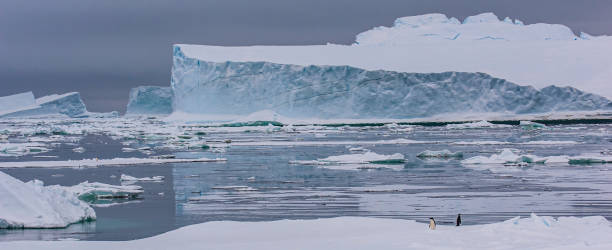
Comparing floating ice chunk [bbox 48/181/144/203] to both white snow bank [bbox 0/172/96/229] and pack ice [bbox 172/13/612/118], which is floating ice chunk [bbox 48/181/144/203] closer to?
white snow bank [bbox 0/172/96/229]

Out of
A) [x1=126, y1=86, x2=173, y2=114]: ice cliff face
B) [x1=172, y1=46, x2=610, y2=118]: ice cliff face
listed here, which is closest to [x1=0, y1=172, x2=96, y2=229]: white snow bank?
[x1=172, y1=46, x2=610, y2=118]: ice cliff face

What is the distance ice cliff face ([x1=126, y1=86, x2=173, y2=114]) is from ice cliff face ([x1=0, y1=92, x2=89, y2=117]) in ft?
17.5

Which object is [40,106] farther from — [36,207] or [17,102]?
[36,207]

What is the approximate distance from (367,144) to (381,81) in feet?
49.6

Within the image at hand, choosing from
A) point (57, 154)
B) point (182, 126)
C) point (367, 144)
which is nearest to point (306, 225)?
point (57, 154)

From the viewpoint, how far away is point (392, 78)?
123 feet

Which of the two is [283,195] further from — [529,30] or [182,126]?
[529,30]

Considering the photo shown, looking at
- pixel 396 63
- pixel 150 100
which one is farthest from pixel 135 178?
pixel 150 100

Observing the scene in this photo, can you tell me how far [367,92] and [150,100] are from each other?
3092 centimetres

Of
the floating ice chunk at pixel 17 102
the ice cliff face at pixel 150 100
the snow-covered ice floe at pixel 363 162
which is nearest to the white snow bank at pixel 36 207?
the snow-covered ice floe at pixel 363 162

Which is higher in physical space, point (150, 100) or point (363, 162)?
point (150, 100)

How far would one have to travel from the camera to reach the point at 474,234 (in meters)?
6.44

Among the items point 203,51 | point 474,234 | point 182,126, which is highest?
point 203,51

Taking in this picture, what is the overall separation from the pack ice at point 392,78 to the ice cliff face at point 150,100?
71.1 ft
